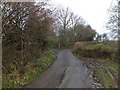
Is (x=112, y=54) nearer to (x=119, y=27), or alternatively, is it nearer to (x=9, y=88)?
(x=119, y=27)

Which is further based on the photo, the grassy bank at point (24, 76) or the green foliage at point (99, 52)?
the green foliage at point (99, 52)

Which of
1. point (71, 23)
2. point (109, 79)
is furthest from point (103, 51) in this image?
point (71, 23)

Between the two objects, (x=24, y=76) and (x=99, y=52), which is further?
(x=99, y=52)

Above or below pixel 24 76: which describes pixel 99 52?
above

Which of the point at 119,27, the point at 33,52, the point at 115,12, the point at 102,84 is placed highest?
the point at 115,12

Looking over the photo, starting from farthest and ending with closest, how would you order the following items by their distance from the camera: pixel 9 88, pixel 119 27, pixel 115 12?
pixel 115 12
pixel 119 27
pixel 9 88

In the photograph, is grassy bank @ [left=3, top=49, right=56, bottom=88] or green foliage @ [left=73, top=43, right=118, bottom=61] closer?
grassy bank @ [left=3, top=49, right=56, bottom=88]

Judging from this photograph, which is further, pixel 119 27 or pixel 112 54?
pixel 112 54

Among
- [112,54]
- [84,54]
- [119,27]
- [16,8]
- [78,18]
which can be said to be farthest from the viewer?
[78,18]

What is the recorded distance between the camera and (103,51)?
3247 cm

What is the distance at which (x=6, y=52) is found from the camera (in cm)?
1573

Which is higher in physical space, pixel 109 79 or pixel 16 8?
pixel 16 8

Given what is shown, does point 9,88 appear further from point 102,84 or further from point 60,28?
point 60,28

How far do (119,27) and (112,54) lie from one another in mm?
9732
